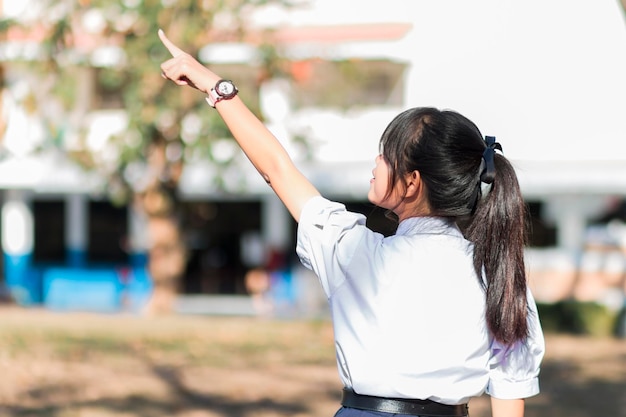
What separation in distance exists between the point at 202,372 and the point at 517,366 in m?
8.68

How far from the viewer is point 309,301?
70.2 feet

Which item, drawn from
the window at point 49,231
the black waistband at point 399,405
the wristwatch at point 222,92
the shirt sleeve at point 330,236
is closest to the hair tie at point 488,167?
the shirt sleeve at point 330,236

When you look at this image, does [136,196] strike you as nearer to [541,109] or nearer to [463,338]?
[541,109]

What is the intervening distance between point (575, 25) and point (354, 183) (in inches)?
204

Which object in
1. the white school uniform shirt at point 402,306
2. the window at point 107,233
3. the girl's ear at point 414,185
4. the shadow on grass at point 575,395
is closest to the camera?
the white school uniform shirt at point 402,306

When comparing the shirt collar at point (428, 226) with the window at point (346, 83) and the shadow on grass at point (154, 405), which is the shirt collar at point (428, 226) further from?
the window at point (346, 83)

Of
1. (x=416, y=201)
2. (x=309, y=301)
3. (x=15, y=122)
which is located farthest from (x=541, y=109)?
(x=416, y=201)

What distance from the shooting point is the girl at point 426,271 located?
2.19m

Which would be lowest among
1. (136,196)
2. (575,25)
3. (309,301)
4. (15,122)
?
(309,301)

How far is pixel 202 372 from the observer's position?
10734 mm

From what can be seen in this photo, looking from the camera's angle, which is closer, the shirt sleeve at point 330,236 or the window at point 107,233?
the shirt sleeve at point 330,236

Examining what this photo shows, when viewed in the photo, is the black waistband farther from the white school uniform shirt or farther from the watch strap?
the watch strap

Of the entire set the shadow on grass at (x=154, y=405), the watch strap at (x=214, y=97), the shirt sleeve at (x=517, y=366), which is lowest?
the shadow on grass at (x=154, y=405)

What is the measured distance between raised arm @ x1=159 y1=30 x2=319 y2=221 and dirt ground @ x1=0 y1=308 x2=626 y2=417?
5904mm
